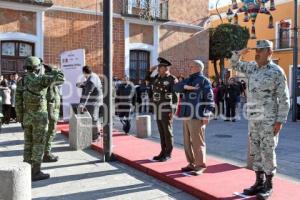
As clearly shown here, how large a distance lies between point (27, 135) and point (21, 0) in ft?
35.5

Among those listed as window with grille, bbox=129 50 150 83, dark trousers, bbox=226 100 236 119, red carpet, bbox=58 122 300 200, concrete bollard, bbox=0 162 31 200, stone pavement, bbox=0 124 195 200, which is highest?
window with grille, bbox=129 50 150 83

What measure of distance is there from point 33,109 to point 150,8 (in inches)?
514

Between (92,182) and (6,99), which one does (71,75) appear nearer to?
(6,99)

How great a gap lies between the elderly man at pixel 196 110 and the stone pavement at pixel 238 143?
65.9 inches

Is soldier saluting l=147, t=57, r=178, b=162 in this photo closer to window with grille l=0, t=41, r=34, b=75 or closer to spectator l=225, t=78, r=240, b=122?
spectator l=225, t=78, r=240, b=122

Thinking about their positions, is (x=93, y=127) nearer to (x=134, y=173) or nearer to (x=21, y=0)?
(x=134, y=173)

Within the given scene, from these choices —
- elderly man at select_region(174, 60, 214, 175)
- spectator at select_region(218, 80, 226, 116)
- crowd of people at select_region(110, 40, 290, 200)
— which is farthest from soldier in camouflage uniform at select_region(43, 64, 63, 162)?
spectator at select_region(218, 80, 226, 116)

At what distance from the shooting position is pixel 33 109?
657cm

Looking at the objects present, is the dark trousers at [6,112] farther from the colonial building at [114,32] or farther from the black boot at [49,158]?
the black boot at [49,158]

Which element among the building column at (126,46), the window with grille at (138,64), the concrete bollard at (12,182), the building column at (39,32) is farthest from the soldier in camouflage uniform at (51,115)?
the window with grille at (138,64)

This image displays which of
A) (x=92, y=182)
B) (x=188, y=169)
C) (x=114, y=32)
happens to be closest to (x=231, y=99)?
(x=114, y=32)

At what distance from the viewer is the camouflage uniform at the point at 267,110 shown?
515 cm

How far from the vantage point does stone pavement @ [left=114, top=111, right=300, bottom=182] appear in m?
8.01

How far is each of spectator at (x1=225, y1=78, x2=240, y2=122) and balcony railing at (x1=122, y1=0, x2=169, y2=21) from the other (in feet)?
16.1
